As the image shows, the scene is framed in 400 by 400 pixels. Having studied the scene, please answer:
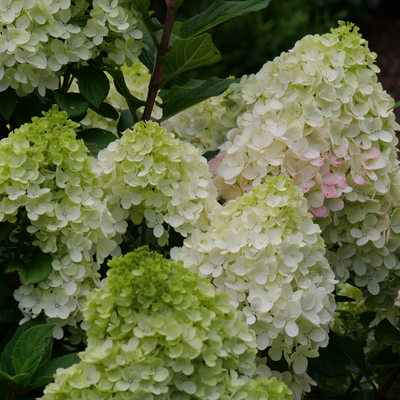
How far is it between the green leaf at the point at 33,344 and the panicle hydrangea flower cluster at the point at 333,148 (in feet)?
1.82

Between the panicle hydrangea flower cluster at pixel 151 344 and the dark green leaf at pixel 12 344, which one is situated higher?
the panicle hydrangea flower cluster at pixel 151 344

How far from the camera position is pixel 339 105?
1416 millimetres

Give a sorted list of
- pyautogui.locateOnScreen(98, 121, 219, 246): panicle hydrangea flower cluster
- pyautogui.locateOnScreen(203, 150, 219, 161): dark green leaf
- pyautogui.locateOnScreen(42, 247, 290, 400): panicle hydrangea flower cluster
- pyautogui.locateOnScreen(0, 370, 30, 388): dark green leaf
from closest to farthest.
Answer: pyautogui.locateOnScreen(42, 247, 290, 400): panicle hydrangea flower cluster < pyautogui.locateOnScreen(0, 370, 30, 388): dark green leaf < pyautogui.locateOnScreen(98, 121, 219, 246): panicle hydrangea flower cluster < pyautogui.locateOnScreen(203, 150, 219, 161): dark green leaf

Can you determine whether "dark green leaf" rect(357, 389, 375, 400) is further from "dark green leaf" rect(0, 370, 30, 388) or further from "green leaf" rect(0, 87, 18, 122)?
"green leaf" rect(0, 87, 18, 122)

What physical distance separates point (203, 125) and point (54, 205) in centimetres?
67

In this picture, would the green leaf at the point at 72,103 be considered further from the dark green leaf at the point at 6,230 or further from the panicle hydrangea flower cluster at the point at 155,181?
the dark green leaf at the point at 6,230

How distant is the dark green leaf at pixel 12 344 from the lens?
117 cm

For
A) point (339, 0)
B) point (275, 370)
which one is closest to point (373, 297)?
point (275, 370)

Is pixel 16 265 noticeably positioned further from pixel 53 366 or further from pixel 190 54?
pixel 190 54

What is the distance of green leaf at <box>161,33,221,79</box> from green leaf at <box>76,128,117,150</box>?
22cm

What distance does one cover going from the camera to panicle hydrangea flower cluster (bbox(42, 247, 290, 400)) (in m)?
0.93

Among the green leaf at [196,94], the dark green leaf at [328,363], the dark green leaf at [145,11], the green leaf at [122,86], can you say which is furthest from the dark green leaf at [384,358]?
the dark green leaf at [145,11]

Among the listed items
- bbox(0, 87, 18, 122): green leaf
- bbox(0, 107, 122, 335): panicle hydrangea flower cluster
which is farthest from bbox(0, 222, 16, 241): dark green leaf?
bbox(0, 87, 18, 122): green leaf

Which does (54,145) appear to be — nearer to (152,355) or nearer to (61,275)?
(61,275)
